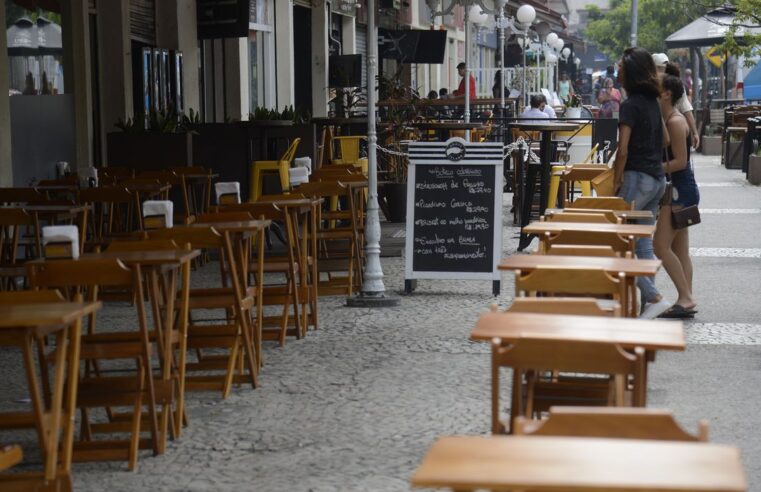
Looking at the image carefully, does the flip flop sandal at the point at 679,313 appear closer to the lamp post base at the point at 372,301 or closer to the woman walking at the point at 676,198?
the woman walking at the point at 676,198

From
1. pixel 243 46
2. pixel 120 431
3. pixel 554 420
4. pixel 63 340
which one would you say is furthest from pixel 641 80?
pixel 243 46

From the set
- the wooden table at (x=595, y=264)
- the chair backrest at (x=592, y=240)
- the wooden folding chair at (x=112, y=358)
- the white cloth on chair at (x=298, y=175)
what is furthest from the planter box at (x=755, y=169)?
the wooden folding chair at (x=112, y=358)

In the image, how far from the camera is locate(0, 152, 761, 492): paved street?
6004 millimetres

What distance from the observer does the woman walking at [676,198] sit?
975 cm

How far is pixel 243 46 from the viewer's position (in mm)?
20719

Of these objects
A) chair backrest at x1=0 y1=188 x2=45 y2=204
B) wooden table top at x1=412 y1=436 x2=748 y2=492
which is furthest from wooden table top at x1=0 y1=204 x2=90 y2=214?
wooden table top at x1=412 y1=436 x2=748 y2=492

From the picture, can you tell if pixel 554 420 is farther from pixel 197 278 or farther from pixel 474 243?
pixel 197 278

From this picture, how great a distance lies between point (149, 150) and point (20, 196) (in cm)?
388

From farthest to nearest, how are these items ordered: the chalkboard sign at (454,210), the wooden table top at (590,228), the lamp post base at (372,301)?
1. the chalkboard sign at (454,210)
2. the lamp post base at (372,301)
3. the wooden table top at (590,228)

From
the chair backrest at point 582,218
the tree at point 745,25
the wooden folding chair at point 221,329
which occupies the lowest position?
the wooden folding chair at point 221,329

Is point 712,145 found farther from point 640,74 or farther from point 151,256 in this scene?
point 151,256

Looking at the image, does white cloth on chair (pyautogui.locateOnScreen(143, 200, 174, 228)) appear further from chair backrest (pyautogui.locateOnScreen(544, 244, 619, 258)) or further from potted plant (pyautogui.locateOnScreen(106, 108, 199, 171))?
potted plant (pyautogui.locateOnScreen(106, 108, 199, 171))

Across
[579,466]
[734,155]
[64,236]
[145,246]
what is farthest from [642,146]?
[734,155]

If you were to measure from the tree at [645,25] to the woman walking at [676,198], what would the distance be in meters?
47.2
